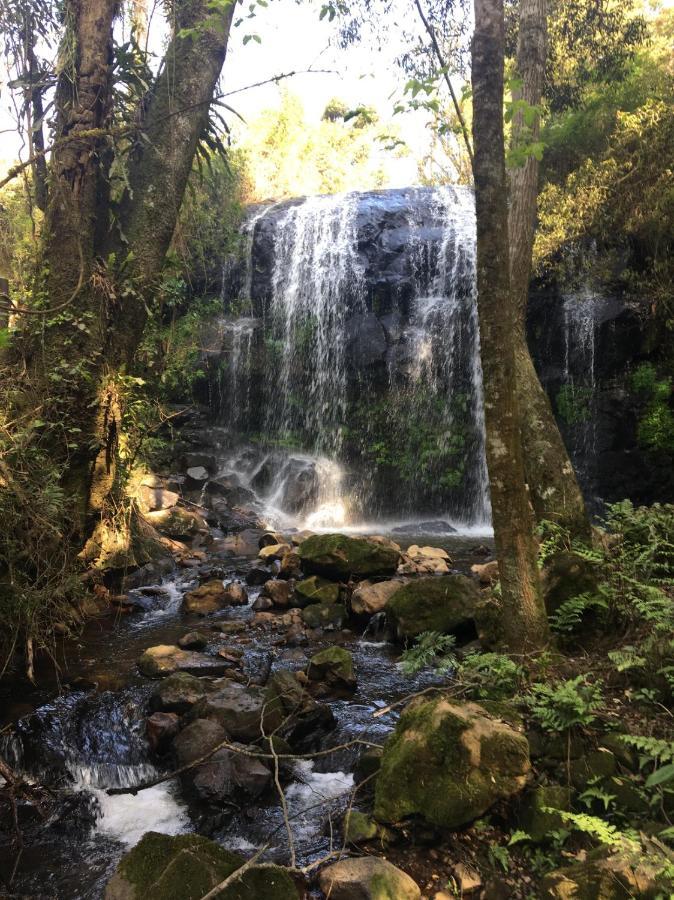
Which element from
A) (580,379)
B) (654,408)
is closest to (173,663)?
(654,408)

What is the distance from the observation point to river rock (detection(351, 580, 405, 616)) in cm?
627

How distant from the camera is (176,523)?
31.6 ft

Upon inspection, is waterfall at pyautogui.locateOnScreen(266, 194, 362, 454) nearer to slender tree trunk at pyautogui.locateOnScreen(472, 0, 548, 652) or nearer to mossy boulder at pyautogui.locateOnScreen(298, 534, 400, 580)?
mossy boulder at pyautogui.locateOnScreen(298, 534, 400, 580)

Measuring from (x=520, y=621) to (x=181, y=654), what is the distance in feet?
9.74

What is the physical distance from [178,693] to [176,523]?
18.0 ft

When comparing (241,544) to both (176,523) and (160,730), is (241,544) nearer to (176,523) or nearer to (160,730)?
(176,523)

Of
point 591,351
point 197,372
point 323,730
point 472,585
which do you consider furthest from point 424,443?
point 323,730

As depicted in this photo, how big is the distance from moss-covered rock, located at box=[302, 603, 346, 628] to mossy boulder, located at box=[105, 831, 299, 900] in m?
3.72

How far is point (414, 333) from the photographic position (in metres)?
14.5

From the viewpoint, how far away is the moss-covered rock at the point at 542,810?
2.67 meters

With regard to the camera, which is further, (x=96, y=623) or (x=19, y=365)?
(x=96, y=623)

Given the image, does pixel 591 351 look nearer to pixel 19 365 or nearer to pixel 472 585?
pixel 472 585

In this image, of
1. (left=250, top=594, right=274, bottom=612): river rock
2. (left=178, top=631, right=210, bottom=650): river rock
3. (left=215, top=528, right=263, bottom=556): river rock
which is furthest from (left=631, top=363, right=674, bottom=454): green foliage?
(left=178, top=631, right=210, bottom=650): river rock

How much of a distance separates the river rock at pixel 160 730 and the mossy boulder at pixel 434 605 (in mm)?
2281
